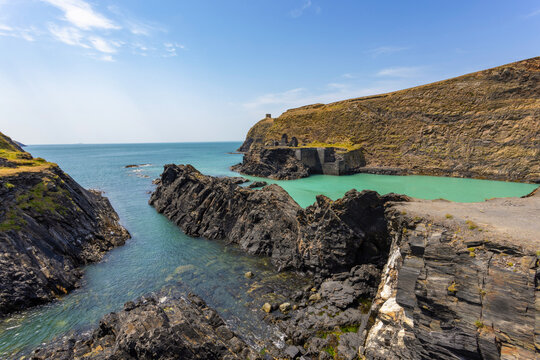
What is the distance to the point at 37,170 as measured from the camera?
75.1 ft

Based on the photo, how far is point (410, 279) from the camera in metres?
9.68

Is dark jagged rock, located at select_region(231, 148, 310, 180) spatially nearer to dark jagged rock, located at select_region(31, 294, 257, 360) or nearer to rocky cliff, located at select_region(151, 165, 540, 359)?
rocky cliff, located at select_region(151, 165, 540, 359)

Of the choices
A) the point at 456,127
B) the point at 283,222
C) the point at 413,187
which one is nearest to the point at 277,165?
the point at 413,187

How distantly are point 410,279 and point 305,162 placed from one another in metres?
58.0

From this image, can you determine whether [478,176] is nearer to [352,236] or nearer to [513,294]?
[352,236]

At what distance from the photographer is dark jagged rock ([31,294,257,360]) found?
898 cm

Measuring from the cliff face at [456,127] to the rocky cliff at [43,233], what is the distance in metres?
67.1

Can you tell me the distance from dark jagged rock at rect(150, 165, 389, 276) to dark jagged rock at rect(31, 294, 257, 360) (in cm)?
865

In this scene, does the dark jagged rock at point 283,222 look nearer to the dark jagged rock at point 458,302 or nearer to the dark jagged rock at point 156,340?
the dark jagged rock at point 458,302

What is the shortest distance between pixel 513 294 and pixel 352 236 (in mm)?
10067

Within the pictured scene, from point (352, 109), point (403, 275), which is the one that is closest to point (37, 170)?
point (403, 275)

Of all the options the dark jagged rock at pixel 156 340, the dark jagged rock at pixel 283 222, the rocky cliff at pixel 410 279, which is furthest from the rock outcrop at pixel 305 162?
the dark jagged rock at pixel 156 340

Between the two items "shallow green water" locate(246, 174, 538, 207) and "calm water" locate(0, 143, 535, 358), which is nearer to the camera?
"calm water" locate(0, 143, 535, 358)

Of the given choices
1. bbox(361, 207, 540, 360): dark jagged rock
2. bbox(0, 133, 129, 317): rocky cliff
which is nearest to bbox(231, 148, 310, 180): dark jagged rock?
bbox(0, 133, 129, 317): rocky cliff
